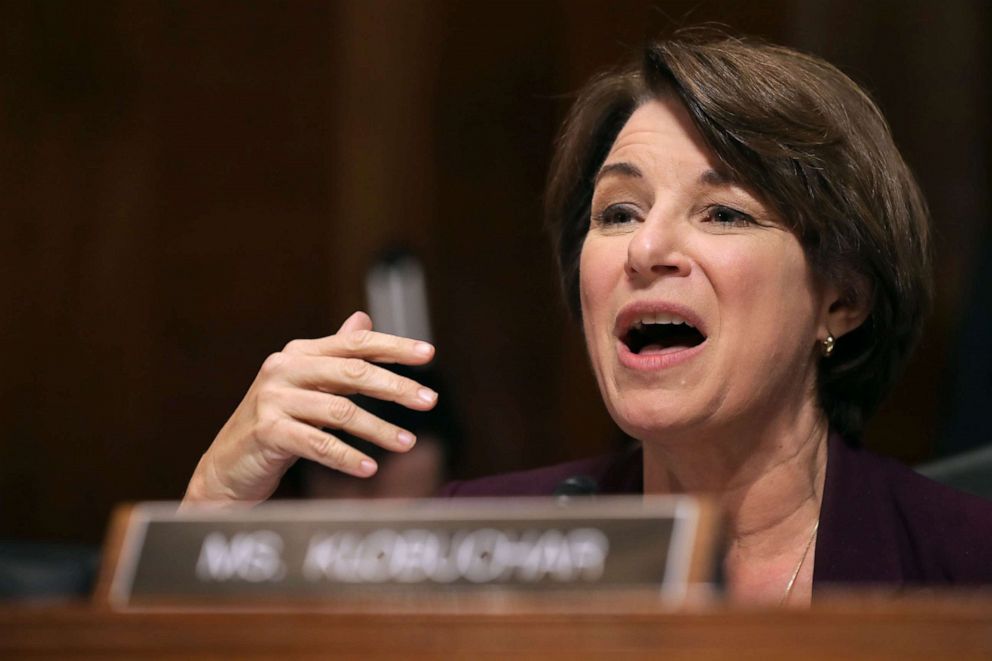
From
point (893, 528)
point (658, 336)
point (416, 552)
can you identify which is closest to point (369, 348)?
point (658, 336)

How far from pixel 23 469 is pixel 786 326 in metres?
2.33

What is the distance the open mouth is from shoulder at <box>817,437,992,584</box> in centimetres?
22

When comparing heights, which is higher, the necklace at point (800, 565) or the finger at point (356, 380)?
the finger at point (356, 380)

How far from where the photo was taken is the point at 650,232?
1379 mm

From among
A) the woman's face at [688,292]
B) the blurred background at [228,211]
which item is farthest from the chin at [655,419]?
the blurred background at [228,211]

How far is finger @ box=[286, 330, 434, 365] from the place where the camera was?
1221 millimetres

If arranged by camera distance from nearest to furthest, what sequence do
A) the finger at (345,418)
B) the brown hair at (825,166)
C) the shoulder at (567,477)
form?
the finger at (345,418) < the brown hair at (825,166) < the shoulder at (567,477)

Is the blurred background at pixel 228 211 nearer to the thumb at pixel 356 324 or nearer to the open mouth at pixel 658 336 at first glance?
the open mouth at pixel 658 336

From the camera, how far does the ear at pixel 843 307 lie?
151 cm

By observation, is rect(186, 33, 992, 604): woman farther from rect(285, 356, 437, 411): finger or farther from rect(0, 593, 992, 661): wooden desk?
rect(0, 593, 992, 661): wooden desk

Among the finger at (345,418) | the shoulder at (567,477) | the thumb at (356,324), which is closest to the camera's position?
the finger at (345,418)

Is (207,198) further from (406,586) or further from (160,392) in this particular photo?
(406,586)

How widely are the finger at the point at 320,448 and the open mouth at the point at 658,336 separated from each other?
37cm

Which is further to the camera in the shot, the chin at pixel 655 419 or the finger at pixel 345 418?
the chin at pixel 655 419
